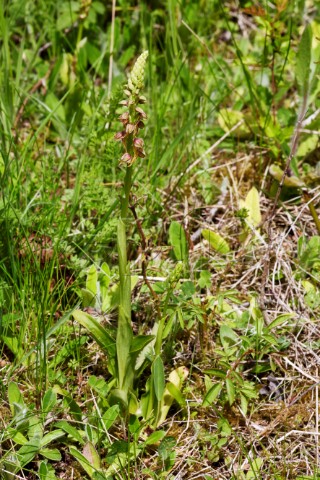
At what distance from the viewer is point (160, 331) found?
1.95m

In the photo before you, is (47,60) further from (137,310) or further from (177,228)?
(137,310)

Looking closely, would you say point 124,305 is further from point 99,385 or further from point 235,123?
point 235,123

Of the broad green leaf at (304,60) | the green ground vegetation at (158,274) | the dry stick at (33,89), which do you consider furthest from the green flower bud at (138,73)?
the dry stick at (33,89)

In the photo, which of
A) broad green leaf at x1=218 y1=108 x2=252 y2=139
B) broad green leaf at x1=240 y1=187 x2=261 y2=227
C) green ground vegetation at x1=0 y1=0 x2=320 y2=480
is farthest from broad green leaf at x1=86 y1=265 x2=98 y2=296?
broad green leaf at x1=218 y1=108 x2=252 y2=139

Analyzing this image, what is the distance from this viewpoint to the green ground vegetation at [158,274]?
6.29 feet

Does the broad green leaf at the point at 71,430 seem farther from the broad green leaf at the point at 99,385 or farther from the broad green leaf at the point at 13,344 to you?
the broad green leaf at the point at 13,344

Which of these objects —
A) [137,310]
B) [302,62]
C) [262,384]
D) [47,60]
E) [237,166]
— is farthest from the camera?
[47,60]

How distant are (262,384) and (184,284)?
0.41 metres

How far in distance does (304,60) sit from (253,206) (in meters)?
0.61

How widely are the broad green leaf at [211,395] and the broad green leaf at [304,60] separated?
4.45 feet

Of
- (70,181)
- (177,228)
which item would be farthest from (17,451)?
(70,181)

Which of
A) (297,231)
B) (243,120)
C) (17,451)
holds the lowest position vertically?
(17,451)

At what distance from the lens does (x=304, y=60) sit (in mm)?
2631

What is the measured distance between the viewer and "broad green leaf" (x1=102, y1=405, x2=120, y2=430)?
1897 mm
